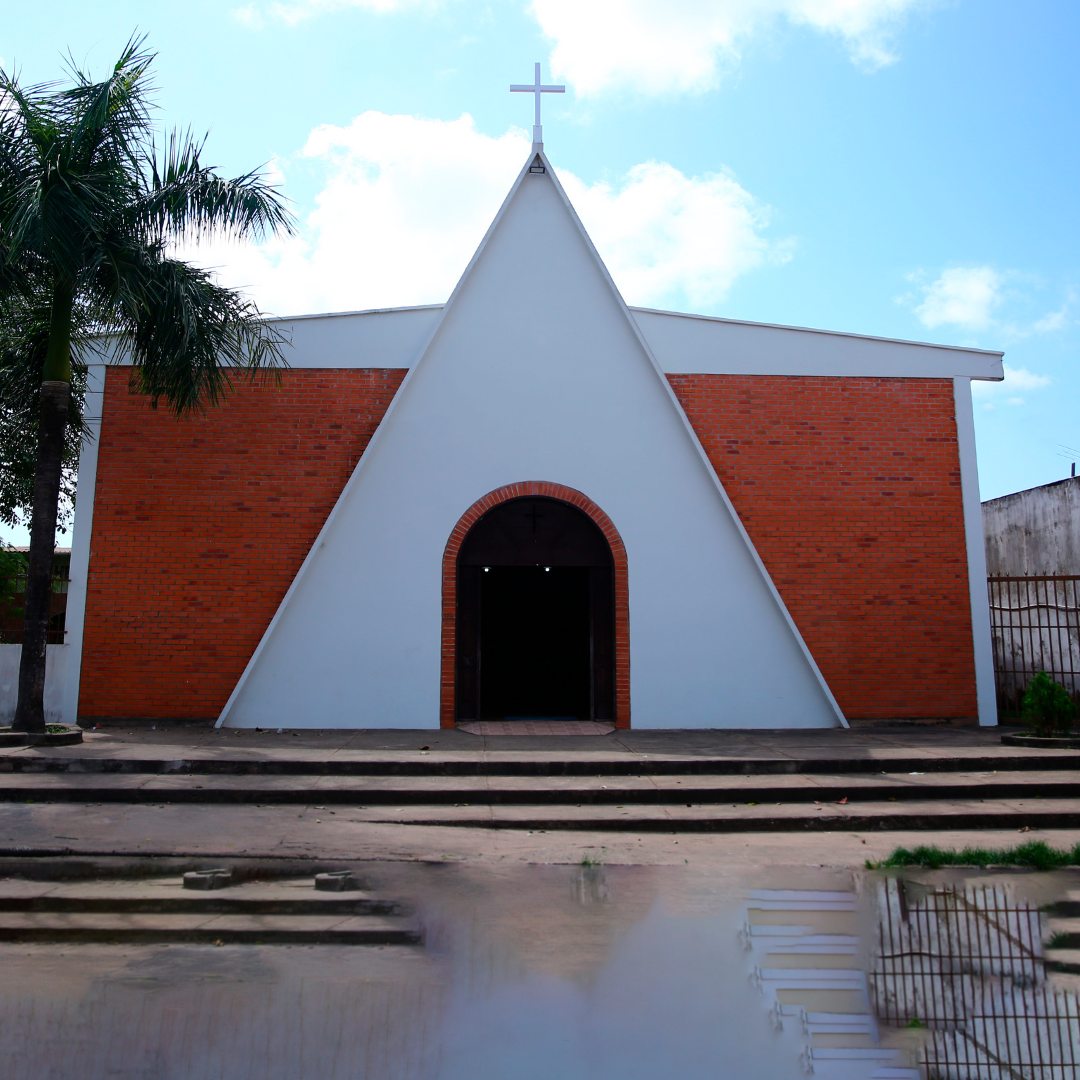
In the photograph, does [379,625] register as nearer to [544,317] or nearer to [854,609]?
[544,317]

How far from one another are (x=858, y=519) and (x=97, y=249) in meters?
9.17

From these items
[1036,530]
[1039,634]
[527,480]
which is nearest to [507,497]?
[527,480]

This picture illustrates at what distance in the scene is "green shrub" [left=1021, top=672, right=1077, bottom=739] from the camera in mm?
8922

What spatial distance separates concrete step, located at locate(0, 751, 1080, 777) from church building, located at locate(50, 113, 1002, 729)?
2089 millimetres

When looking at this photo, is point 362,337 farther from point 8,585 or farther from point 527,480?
point 8,585

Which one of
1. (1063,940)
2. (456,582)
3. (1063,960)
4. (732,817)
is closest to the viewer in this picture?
(1063,960)

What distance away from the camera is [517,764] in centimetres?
776

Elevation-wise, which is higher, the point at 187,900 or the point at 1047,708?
the point at 1047,708

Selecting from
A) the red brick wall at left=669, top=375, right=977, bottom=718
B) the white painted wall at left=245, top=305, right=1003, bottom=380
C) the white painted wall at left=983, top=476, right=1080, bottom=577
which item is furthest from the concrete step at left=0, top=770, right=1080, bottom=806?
the white painted wall at left=983, top=476, right=1080, bottom=577

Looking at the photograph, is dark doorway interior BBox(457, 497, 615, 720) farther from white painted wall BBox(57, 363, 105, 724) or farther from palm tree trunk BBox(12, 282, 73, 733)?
white painted wall BBox(57, 363, 105, 724)

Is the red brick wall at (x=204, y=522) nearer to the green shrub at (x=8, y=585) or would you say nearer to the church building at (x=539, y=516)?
the church building at (x=539, y=516)

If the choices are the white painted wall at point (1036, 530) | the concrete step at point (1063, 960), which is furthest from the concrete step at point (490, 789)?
the white painted wall at point (1036, 530)

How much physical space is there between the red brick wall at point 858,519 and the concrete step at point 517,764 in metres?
2.58

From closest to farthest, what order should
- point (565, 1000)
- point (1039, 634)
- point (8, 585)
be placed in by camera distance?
point (565, 1000), point (8, 585), point (1039, 634)
